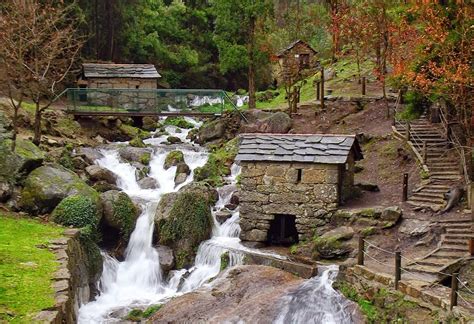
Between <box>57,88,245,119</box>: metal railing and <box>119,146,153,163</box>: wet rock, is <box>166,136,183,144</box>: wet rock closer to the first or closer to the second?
<box>57,88,245,119</box>: metal railing

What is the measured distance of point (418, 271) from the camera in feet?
44.0

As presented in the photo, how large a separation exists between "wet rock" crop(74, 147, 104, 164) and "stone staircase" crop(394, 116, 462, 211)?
13.8m

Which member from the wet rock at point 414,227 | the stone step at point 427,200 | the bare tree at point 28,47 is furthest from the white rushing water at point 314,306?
the bare tree at point 28,47

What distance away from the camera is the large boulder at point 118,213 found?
18750mm

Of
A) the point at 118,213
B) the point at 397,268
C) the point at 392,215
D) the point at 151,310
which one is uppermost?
the point at 392,215

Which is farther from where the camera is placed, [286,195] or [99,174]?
[99,174]

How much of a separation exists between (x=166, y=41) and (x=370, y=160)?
1165 inches

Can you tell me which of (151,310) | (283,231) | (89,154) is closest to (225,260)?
(283,231)

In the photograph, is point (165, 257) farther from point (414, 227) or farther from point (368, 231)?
point (414, 227)

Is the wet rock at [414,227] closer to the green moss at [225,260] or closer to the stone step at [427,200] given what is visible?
the stone step at [427,200]

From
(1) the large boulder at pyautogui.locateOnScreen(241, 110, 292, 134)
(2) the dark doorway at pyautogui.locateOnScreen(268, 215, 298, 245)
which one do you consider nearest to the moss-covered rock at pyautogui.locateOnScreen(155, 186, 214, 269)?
(2) the dark doorway at pyautogui.locateOnScreen(268, 215, 298, 245)

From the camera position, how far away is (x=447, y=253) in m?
14.4

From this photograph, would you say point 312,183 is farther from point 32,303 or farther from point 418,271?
point 32,303

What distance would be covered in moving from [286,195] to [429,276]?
569cm
